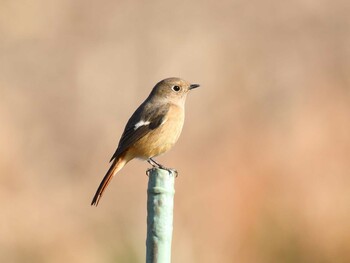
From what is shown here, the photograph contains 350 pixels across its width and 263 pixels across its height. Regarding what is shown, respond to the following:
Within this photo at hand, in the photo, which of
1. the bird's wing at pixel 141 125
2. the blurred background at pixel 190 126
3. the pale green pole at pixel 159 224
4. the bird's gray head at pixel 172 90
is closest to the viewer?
the pale green pole at pixel 159 224

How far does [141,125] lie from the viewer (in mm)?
7969

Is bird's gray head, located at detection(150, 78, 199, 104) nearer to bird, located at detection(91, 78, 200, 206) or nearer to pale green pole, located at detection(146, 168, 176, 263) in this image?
bird, located at detection(91, 78, 200, 206)

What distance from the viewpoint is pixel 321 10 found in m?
17.2

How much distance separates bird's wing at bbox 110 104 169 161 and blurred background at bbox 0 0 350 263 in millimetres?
1296

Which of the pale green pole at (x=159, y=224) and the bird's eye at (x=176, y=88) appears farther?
the bird's eye at (x=176, y=88)

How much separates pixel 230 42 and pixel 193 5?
144cm

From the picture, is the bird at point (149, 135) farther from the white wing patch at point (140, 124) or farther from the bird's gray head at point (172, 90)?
the bird's gray head at point (172, 90)

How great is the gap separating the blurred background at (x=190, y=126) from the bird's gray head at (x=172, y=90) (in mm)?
1360

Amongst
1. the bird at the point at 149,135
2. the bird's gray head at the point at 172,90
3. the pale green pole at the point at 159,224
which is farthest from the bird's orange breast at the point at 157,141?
the pale green pole at the point at 159,224

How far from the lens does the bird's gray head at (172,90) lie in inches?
334

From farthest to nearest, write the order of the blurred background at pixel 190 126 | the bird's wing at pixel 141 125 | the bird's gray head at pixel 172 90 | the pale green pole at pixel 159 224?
the blurred background at pixel 190 126 → the bird's gray head at pixel 172 90 → the bird's wing at pixel 141 125 → the pale green pole at pixel 159 224

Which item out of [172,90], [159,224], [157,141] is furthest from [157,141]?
[159,224]

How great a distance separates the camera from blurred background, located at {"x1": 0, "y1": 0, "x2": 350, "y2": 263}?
10.0m

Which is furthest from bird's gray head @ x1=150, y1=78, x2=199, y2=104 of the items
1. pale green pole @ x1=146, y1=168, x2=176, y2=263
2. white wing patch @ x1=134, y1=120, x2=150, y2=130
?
pale green pole @ x1=146, y1=168, x2=176, y2=263
